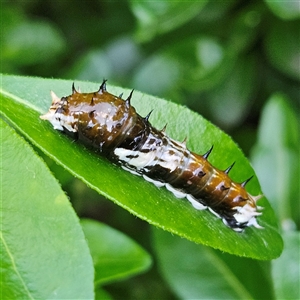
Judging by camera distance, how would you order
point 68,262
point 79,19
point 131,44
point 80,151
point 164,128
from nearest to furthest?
point 68,262 < point 80,151 < point 164,128 < point 131,44 < point 79,19

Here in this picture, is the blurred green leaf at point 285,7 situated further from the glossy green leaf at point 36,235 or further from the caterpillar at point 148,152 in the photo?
the glossy green leaf at point 36,235

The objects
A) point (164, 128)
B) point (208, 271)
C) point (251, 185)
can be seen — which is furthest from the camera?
point (208, 271)

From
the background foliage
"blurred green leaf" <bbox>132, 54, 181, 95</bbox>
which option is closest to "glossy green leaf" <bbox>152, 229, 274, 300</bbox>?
the background foliage

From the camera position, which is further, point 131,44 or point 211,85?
point 131,44

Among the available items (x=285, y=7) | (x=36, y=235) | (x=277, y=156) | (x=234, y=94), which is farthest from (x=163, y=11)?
(x=36, y=235)

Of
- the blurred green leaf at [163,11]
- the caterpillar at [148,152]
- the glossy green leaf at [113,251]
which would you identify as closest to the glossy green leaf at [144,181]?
the caterpillar at [148,152]

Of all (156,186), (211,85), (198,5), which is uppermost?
(198,5)

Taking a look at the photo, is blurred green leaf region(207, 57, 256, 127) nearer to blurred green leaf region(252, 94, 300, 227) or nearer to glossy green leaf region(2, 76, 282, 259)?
blurred green leaf region(252, 94, 300, 227)

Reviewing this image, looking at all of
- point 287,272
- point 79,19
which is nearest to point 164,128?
point 287,272

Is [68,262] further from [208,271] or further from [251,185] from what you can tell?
[208,271]
